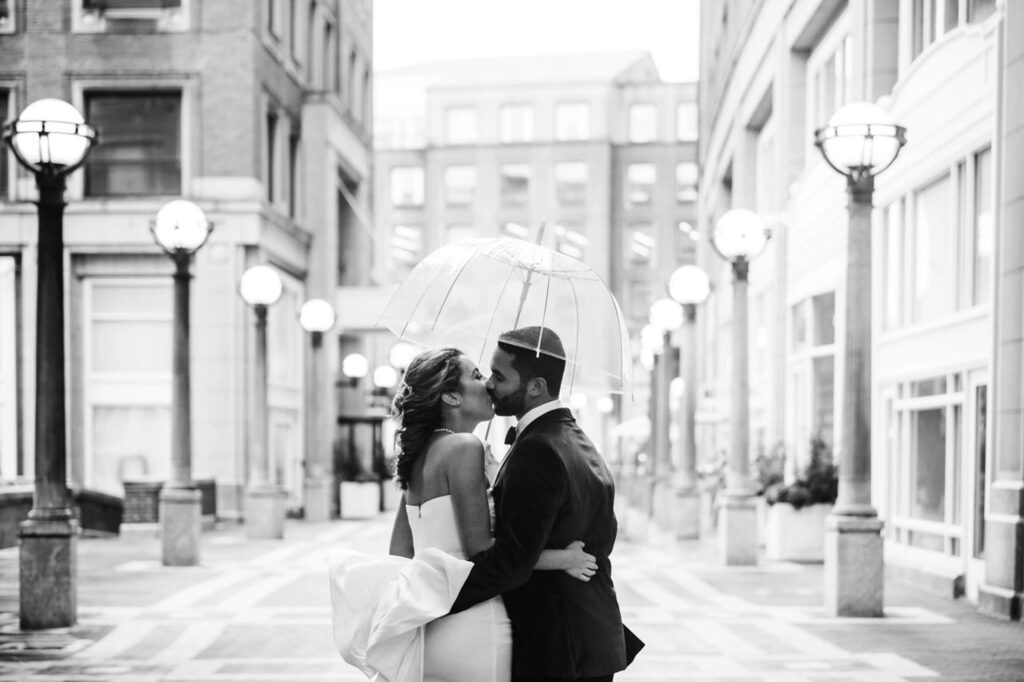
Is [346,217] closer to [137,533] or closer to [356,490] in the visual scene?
[356,490]

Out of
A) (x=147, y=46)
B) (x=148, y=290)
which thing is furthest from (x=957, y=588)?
(x=147, y=46)

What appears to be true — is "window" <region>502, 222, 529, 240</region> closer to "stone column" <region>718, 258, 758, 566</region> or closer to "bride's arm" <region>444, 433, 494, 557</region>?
"stone column" <region>718, 258, 758, 566</region>

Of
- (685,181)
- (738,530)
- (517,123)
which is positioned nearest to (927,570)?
(738,530)

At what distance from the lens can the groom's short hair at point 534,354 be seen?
4.98 metres

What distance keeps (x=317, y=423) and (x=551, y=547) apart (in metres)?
35.4

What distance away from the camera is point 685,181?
7706 cm

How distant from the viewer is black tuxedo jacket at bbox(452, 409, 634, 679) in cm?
471

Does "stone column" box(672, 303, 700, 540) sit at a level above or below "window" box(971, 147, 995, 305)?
below

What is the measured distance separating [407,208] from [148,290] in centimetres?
4648

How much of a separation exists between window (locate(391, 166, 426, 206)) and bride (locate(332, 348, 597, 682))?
74.5 meters

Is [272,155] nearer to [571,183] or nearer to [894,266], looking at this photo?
[894,266]

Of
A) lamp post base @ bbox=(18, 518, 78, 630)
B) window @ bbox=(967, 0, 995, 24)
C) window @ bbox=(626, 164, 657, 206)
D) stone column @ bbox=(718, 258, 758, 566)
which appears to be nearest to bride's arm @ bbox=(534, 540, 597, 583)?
lamp post base @ bbox=(18, 518, 78, 630)

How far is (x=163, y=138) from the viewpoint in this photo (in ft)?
110

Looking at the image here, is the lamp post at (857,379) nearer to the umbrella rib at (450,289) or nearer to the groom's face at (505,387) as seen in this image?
the umbrella rib at (450,289)
